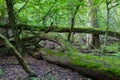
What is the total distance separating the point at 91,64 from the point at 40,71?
1.51 m

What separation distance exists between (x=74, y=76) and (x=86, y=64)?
54 centimetres

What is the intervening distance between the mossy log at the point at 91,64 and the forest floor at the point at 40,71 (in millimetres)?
156

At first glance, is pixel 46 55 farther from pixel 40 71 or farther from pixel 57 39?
pixel 40 71

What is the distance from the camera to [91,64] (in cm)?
486

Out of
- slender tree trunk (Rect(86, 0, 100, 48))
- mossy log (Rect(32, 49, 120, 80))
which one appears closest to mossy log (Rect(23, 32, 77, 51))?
mossy log (Rect(32, 49, 120, 80))

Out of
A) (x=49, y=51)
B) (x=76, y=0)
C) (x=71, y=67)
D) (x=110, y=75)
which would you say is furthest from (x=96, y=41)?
(x=110, y=75)

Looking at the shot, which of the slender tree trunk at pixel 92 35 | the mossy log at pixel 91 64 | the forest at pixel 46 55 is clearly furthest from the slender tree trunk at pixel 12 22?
the slender tree trunk at pixel 92 35

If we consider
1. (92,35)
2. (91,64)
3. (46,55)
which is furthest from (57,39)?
(92,35)

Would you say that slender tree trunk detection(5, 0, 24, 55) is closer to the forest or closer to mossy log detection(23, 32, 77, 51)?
the forest

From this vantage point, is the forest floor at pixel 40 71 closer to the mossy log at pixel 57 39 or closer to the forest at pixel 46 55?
the forest at pixel 46 55

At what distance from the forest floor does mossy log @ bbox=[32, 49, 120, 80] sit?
0.16m

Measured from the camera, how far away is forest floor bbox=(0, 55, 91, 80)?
5.26 meters

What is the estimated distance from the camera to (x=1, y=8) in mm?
7391

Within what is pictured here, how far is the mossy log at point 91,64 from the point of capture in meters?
4.45
